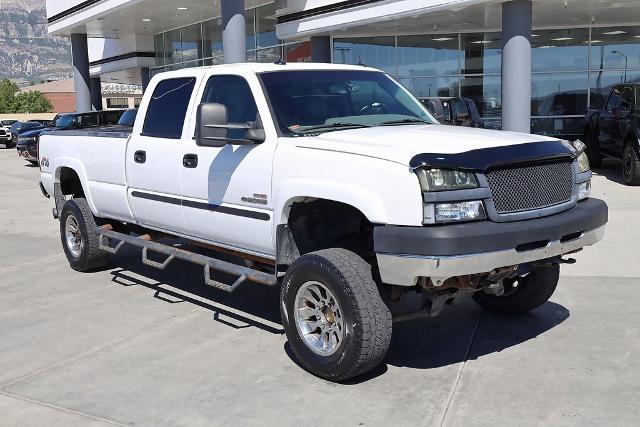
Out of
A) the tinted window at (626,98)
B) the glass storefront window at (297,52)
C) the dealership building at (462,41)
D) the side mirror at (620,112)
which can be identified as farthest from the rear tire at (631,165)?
the glass storefront window at (297,52)

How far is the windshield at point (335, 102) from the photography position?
537 cm

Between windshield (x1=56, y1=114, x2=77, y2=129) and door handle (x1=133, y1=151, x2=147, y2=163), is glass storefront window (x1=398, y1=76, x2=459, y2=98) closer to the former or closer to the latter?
windshield (x1=56, y1=114, x2=77, y2=129)

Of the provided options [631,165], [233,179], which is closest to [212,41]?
[631,165]

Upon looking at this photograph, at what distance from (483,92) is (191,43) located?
1325cm

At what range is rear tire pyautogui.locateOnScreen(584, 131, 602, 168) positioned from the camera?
54.2 feet

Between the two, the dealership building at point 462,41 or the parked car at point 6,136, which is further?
the parked car at point 6,136

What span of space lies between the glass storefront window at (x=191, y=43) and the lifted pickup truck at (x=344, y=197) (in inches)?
910

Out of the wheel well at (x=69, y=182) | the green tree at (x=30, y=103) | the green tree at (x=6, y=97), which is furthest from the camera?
the green tree at (x=30, y=103)

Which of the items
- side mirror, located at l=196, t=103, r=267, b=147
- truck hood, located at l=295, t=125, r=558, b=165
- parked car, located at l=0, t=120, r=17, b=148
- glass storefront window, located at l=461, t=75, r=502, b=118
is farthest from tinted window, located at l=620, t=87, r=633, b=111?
parked car, located at l=0, t=120, r=17, b=148

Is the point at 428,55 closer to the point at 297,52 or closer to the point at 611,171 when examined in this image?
the point at 297,52

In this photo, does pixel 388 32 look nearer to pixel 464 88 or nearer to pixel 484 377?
pixel 464 88

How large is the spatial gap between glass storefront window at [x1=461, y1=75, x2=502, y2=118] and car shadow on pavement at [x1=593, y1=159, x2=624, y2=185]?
183 inches

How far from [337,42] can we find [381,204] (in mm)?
19089

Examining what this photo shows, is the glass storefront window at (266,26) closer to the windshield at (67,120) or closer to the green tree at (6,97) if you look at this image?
the windshield at (67,120)
